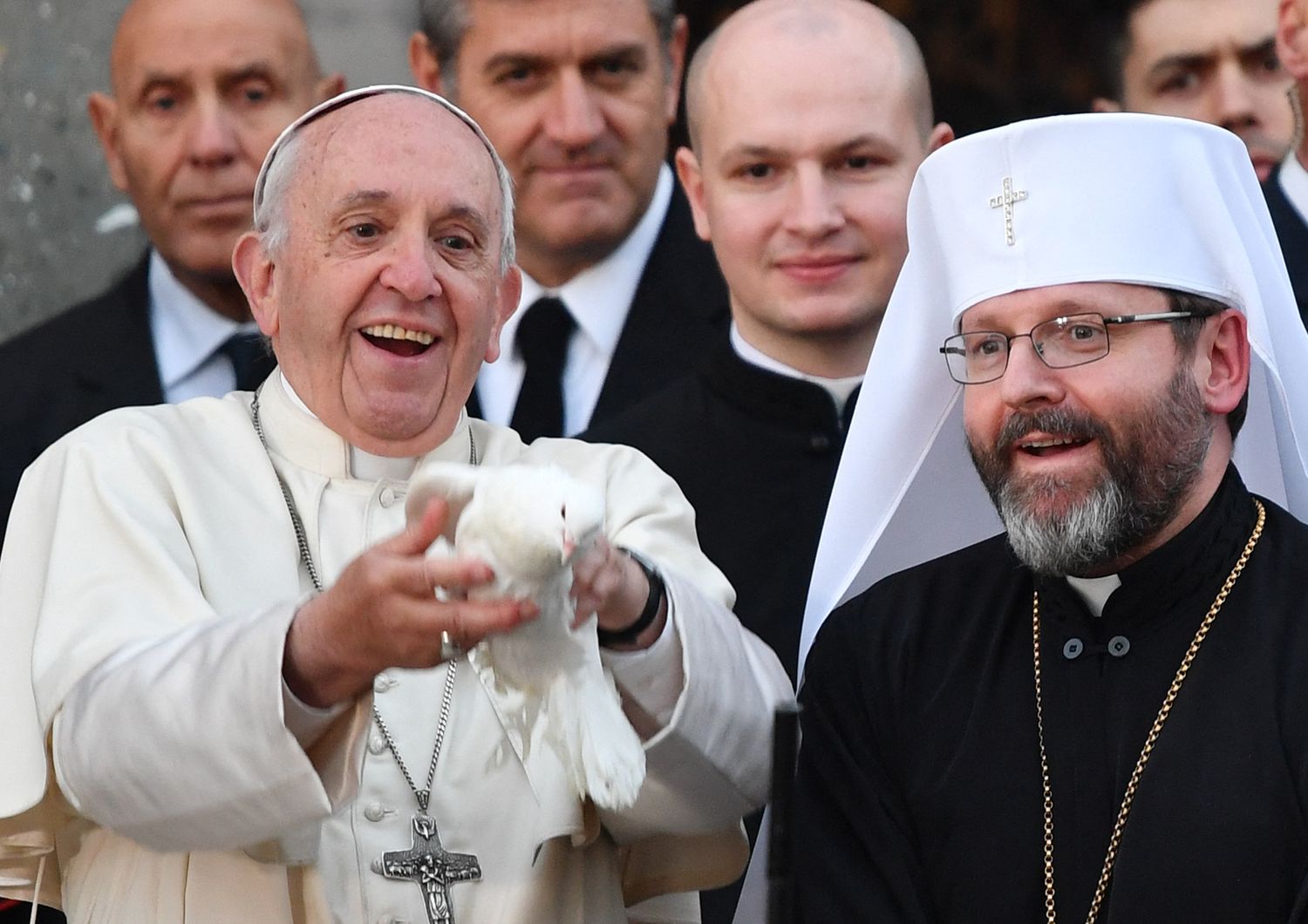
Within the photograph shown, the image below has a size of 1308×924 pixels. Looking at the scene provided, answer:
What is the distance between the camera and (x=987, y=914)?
148 inches

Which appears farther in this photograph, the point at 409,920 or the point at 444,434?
the point at 444,434

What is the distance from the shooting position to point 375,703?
3770 mm

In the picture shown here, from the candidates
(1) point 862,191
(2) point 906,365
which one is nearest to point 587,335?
(1) point 862,191

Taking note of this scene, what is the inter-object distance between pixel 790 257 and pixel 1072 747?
4.58 feet

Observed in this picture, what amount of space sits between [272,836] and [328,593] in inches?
17.1

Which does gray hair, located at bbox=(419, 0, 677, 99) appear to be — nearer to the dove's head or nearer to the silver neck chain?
the silver neck chain

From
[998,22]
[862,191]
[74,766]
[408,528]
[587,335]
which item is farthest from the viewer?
[998,22]

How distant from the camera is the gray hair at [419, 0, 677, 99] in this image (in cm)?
559

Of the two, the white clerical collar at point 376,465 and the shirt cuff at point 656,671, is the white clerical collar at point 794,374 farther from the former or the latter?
the shirt cuff at point 656,671

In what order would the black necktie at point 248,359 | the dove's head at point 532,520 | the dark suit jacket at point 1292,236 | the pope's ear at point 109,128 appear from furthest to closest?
the pope's ear at point 109,128 → the black necktie at point 248,359 → the dark suit jacket at point 1292,236 → the dove's head at point 532,520

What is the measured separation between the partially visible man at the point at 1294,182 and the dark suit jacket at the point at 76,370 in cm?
257

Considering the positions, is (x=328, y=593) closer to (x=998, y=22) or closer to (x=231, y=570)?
(x=231, y=570)

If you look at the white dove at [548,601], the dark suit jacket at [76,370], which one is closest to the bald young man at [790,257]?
the dark suit jacket at [76,370]

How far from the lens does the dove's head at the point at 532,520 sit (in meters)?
3.08
